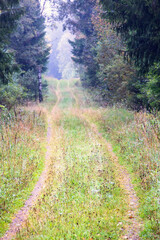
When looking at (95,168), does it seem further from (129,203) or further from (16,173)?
(16,173)

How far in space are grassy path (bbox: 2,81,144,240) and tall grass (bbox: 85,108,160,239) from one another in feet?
0.79

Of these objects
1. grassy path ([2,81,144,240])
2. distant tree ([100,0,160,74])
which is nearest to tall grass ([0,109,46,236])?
grassy path ([2,81,144,240])

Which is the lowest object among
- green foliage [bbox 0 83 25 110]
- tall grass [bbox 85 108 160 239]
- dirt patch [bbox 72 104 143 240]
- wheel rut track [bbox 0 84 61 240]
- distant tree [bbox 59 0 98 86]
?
wheel rut track [bbox 0 84 61 240]

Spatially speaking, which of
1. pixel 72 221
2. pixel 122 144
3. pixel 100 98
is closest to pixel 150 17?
pixel 122 144

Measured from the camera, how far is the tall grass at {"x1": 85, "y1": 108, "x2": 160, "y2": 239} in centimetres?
452

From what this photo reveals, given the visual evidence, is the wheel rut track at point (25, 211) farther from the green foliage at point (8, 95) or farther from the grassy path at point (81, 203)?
the green foliage at point (8, 95)

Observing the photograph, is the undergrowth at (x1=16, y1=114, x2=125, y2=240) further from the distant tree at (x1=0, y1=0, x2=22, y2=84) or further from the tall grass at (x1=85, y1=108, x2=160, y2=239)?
the distant tree at (x1=0, y1=0, x2=22, y2=84)

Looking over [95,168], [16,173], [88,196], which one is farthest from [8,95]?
[88,196]

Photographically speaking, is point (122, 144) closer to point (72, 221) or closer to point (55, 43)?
point (72, 221)

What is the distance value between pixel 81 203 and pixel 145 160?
105 inches

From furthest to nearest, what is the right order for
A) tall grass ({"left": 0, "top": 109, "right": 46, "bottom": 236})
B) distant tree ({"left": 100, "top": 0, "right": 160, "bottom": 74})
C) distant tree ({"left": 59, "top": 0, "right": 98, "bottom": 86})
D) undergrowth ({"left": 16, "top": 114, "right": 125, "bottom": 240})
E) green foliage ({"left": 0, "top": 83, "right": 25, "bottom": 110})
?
distant tree ({"left": 59, "top": 0, "right": 98, "bottom": 86}), green foliage ({"left": 0, "top": 83, "right": 25, "bottom": 110}), distant tree ({"left": 100, "top": 0, "right": 160, "bottom": 74}), tall grass ({"left": 0, "top": 109, "right": 46, "bottom": 236}), undergrowth ({"left": 16, "top": 114, "right": 125, "bottom": 240})

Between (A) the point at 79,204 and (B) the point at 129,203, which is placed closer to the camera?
(A) the point at 79,204

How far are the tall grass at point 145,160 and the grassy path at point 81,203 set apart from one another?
24cm

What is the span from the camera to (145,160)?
670cm
